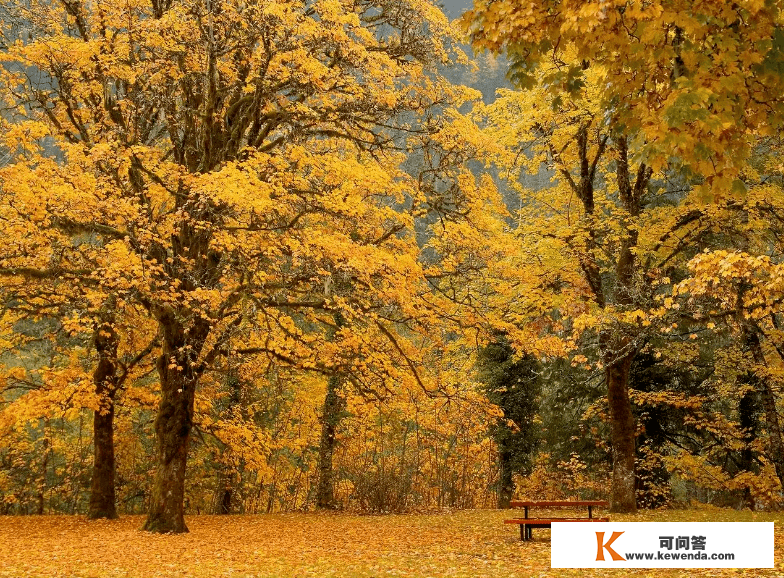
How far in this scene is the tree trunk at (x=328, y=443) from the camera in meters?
17.3

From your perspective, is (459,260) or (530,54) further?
(459,260)

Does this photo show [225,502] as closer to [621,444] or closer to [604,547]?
[621,444]

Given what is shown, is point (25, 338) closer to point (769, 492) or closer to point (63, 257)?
point (63, 257)

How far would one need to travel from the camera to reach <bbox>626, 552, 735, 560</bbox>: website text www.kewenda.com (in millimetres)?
7078

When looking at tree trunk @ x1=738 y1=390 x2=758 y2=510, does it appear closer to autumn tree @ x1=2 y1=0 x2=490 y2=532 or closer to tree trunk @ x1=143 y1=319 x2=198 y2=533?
autumn tree @ x1=2 y1=0 x2=490 y2=532

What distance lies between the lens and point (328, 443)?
58.4 ft

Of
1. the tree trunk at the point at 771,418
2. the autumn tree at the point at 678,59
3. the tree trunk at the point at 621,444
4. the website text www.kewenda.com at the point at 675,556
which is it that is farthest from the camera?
the tree trunk at the point at 771,418

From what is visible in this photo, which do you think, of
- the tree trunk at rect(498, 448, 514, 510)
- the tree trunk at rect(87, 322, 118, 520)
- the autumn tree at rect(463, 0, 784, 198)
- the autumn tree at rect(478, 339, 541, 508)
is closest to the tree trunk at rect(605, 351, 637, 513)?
the autumn tree at rect(478, 339, 541, 508)

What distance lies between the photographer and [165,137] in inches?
608

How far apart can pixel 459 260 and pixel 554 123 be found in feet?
14.3

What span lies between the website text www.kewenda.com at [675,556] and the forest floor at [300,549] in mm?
292

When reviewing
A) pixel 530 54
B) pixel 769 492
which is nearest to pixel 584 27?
pixel 530 54

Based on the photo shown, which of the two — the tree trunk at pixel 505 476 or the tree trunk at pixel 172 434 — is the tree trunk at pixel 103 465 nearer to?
the tree trunk at pixel 172 434

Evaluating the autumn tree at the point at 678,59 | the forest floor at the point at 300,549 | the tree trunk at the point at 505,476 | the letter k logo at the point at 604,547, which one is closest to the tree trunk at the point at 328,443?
the forest floor at the point at 300,549
